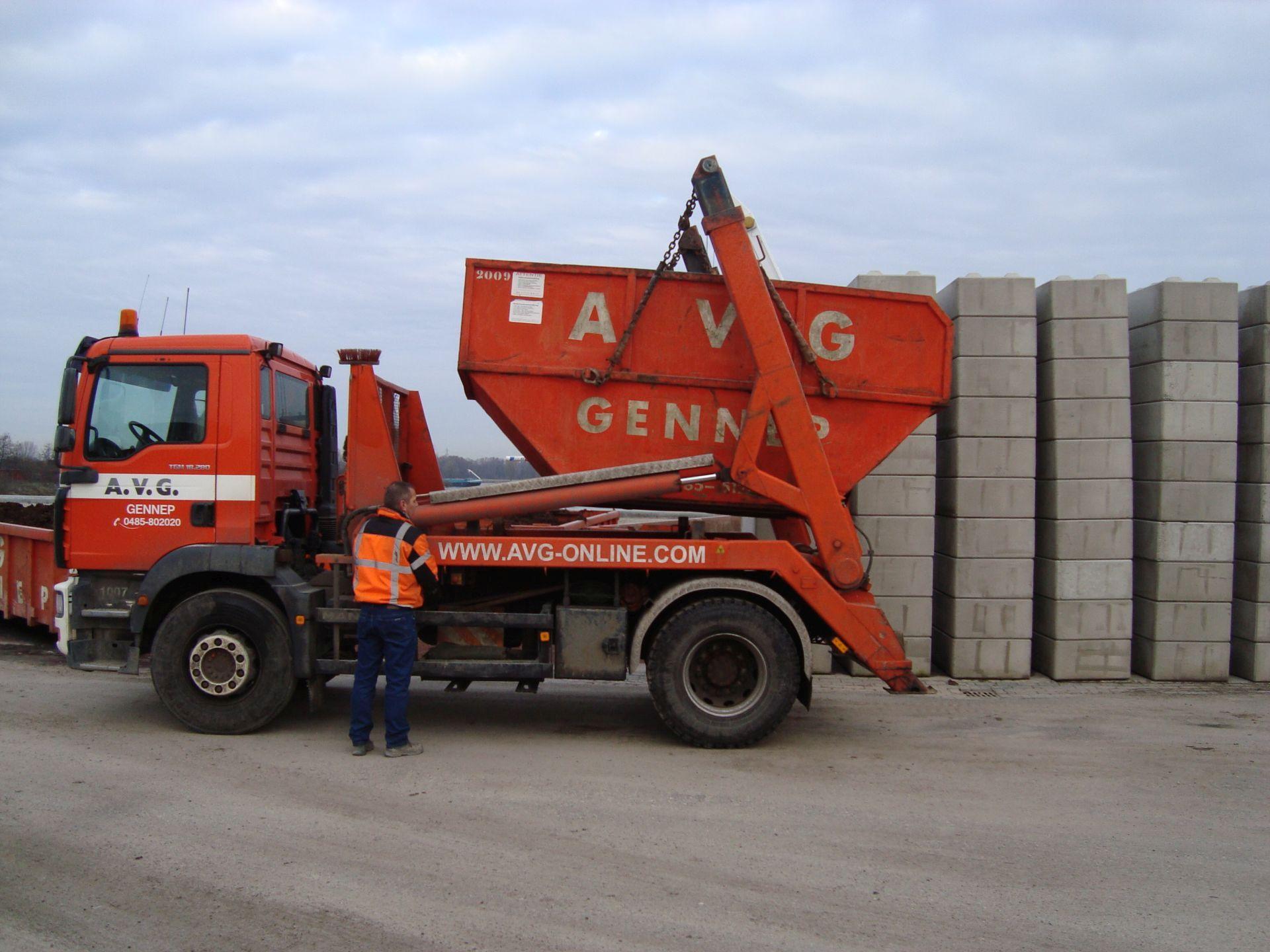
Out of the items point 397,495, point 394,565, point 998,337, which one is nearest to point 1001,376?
point 998,337

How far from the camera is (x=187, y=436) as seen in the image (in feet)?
19.2

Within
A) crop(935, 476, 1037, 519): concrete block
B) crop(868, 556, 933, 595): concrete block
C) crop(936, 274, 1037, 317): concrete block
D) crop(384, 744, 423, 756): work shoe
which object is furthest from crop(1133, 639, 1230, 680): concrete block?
crop(384, 744, 423, 756): work shoe

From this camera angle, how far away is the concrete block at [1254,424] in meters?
8.01

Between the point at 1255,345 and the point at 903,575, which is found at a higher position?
the point at 1255,345

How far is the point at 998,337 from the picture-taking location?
26.1ft

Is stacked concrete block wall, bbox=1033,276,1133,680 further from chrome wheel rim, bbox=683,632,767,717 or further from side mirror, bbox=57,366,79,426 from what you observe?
side mirror, bbox=57,366,79,426

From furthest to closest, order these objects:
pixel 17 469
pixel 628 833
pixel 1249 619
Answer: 1. pixel 17 469
2. pixel 1249 619
3. pixel 628 833

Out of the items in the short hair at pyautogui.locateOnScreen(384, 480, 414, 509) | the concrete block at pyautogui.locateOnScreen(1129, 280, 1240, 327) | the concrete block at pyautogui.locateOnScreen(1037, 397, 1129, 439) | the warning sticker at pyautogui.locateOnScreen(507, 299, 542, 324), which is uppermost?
the concrete block at pyautogui.locateOnScreen(1129, 280, 1240, 327)

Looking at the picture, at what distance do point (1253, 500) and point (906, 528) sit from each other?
10.5 feet

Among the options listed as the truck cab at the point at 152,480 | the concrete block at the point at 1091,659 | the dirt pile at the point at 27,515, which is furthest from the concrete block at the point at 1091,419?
the dirt pile at the point at 27,515

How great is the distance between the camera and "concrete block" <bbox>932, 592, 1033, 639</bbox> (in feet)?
26.2

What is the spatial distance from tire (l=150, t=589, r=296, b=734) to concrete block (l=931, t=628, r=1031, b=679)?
222 inches

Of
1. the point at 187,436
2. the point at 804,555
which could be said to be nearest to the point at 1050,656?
the point at 804,555

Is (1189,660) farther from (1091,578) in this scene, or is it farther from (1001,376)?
(1001,376)
